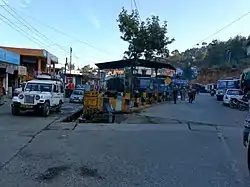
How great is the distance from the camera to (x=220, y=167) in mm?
8258

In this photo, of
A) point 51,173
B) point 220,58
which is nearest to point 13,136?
point 51,173

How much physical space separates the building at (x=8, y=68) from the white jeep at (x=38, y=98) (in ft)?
48.1

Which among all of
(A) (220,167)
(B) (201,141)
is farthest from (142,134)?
(A) (220,167)

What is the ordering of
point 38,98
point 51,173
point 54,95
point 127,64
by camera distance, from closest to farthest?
1. point 51,173
2. point 38,98
3. point 54,95
4. point 127,64

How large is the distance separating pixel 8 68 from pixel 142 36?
46.6 ft

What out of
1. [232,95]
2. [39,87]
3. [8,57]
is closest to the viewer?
[39,87]

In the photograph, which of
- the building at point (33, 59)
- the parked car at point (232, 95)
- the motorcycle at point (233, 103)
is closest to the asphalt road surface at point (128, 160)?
the motorcycle at point (233, 103)

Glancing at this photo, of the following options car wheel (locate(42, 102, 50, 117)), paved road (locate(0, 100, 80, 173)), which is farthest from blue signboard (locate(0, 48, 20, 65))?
paved road (locate(0, 100, 80, 173))

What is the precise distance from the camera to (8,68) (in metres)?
40.6

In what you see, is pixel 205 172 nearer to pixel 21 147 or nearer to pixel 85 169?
pixel 85 169

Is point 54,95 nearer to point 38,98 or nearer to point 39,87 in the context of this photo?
point 39,87

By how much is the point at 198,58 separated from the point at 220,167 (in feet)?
366

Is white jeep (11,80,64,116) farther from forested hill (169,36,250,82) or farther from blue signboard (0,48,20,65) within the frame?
forested hill (169,36,250,82)

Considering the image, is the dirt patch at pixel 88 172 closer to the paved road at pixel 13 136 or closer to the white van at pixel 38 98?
the paved road at pixel 13 136
